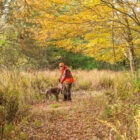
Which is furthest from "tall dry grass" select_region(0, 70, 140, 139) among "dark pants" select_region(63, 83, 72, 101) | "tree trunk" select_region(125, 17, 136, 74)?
"tree trunk" select_region(125, 17, 136, 74)

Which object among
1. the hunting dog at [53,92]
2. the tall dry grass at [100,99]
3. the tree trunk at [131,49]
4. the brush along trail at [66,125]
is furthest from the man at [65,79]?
the tree trunk at [131,49]

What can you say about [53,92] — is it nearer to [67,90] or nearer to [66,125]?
[67,90]

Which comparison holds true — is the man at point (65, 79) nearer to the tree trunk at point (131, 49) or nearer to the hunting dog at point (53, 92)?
the hunting dog at point (53, 92)

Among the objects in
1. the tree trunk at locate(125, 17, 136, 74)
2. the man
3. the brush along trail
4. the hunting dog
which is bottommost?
the brush along trail

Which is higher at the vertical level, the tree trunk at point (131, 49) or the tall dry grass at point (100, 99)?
the tree trunk at point (131, 49)

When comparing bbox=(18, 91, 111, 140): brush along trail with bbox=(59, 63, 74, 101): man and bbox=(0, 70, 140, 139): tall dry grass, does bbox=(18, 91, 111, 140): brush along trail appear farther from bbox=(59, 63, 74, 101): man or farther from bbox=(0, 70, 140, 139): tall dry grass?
bbox=(59, 63, 74, 101): man

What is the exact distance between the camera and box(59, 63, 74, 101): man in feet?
34.2

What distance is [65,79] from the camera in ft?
34.7

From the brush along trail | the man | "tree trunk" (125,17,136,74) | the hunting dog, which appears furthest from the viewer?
the hunting dog

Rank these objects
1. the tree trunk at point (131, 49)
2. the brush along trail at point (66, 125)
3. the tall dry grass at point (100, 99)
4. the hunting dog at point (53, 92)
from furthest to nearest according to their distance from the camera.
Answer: the hunting dog at point (53, 92) → the tree trunk at point (131, 49) → the brush along trail at point (66, 125) → the tall dry grass at point (100, 99)

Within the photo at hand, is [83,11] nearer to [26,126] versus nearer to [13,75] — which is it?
[26,126]

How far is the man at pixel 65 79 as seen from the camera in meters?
10.4

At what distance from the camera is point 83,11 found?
23.1 feet

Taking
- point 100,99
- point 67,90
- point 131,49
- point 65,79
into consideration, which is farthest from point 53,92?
point 131,49
